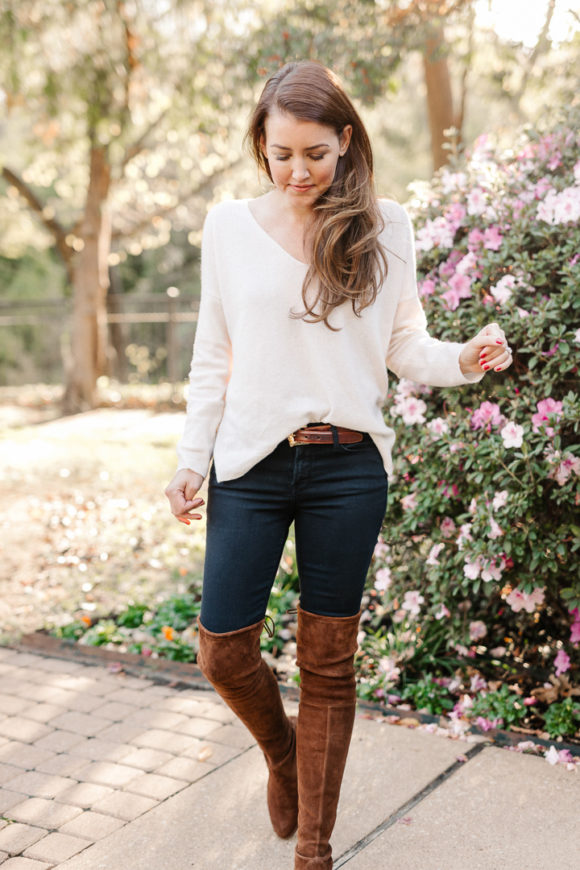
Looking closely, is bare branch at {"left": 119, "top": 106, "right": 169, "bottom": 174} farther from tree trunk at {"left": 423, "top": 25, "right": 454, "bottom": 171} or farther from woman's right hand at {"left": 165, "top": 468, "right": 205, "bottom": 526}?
woman's right hand at {"left": 165, "top": 468, "right": 205, "bottom": 526}

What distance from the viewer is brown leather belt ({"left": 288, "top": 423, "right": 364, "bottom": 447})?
2252mm

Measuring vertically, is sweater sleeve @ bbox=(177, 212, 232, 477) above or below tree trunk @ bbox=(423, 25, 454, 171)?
below

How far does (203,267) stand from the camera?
242cm

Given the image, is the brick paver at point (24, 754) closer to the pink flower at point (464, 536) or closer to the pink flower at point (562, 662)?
the pink flower at point (464, 536)

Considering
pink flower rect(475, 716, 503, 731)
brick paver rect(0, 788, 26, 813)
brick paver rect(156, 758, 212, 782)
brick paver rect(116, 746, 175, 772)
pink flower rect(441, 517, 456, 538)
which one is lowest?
brick paver rect(0, 788, 26, 813)

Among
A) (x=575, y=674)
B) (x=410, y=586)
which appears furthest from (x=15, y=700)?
(x=575, y=674)

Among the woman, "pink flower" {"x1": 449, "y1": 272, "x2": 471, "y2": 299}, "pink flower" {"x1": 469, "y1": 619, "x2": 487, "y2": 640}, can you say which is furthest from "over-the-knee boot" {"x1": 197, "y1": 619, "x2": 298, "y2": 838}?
"pink flower" {"x1": 449, "y1": 272, "x2": 471, "y2": 299}

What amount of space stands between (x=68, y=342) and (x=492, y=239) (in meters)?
15.1

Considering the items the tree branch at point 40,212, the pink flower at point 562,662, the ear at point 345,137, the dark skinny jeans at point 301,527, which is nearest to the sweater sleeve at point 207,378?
the dark skinny jeans at point 301,527

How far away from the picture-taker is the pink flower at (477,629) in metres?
3.57

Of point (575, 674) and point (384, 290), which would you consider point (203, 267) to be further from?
point (575, 674)

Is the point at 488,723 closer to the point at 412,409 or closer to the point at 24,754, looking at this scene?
the point at 412,409

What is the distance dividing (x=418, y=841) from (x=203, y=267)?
1647 millimetres

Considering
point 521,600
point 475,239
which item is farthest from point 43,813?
point 475,239
